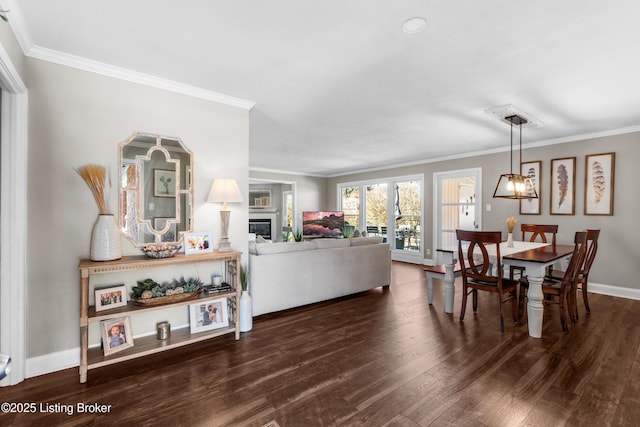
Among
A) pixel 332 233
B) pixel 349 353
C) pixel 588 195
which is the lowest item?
pixel 349 353

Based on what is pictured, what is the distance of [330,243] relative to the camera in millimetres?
4004

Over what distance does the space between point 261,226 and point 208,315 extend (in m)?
7.15

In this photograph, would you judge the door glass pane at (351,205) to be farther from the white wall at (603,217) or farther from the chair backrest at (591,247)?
the chair backrest at (591,247)

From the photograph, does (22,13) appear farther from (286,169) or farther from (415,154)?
(286,169)

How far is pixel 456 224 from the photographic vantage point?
6.21 meters

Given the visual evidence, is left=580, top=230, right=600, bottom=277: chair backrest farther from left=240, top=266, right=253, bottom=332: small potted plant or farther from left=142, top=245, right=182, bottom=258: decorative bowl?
left=142, top=245, right=182, bottom=258: decorative bowl

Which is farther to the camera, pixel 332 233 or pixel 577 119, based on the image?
pixel 332 233

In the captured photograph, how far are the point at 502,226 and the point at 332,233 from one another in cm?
370

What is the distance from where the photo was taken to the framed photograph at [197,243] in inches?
108

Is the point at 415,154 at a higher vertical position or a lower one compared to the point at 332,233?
higher

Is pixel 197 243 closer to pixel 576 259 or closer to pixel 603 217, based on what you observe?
pixel 576 259

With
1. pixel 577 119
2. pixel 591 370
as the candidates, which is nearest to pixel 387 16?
pixel 591 370

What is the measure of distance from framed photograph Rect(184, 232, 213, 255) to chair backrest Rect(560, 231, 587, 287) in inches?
135

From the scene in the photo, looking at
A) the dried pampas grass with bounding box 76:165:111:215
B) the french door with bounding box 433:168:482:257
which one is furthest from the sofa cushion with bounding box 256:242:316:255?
the french door with bounding box 433:168:482:257
